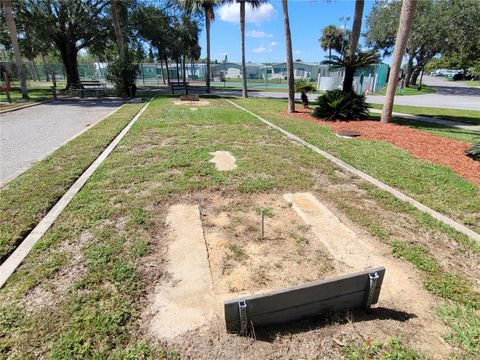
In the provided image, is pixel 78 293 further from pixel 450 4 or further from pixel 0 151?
pixel 450 4

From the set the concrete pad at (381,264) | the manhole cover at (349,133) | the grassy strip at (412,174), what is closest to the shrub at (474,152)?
the grassy strip at (412,174)

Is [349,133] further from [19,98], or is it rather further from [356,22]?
[19,98]

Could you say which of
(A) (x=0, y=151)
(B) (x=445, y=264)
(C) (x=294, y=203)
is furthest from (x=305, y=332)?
(A) (x=0, y=151)

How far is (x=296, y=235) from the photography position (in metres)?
3.19

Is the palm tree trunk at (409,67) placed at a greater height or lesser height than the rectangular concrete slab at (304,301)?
greater

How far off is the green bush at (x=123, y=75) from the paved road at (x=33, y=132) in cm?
587

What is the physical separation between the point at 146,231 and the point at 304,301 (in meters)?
1.92

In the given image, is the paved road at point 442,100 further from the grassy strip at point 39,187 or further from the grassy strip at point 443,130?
the grassy strip at point 39,187

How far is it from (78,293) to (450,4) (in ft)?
113

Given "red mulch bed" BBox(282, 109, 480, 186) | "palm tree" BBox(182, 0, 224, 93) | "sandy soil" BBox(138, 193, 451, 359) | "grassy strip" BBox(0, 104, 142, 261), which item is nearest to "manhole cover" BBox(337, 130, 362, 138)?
"red mulch bed" BBox(282, 109, 480, 186)

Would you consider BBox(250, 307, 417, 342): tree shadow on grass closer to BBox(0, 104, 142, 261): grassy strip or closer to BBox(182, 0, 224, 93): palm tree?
BBox(0, 104, 142, 261): grassy strip

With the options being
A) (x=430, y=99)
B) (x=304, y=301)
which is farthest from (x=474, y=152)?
(x=430, y=99)

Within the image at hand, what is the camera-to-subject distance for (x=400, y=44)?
29.2 ft

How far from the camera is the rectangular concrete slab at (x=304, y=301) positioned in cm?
197
